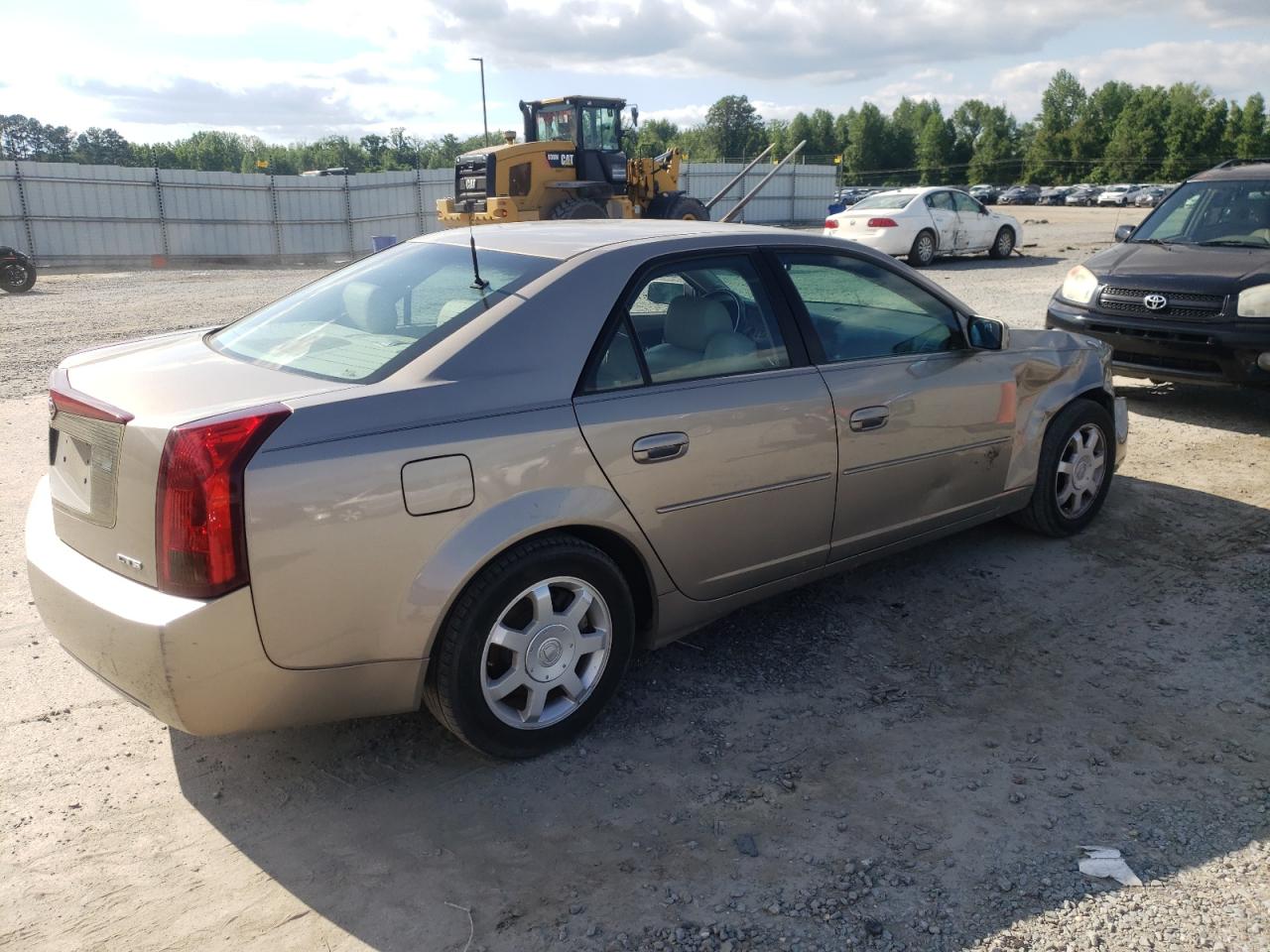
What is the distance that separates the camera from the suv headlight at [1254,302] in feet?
23.0

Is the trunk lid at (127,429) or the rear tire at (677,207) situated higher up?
the rear tire at (677,207)

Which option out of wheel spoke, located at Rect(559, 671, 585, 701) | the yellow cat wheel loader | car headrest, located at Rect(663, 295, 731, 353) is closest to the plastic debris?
wheel spoke, located at Rect(559, 671, 585, 701)

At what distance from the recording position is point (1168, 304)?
7395 millimetres

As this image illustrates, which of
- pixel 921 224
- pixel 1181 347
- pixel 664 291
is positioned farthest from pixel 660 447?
pixel 921 224

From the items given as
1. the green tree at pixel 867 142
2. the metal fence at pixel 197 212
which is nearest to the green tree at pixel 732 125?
the green tree at pixel 867 142

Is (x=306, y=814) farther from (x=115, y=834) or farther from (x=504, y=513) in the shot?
(x=504, y=513)

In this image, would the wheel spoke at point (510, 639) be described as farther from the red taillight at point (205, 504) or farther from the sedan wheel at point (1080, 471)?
the sedan wheel at point (1080, 471)

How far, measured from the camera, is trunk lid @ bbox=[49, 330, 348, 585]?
2.70 meters

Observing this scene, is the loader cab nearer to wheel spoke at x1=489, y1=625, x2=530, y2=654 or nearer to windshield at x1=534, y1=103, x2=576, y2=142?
windshield at x1=534, y1=103, x2=576, y2=142

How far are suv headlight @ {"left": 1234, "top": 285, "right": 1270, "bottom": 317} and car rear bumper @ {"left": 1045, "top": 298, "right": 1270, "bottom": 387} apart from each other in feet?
0.41

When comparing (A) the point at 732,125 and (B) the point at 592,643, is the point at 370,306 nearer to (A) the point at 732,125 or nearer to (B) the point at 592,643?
(B) the point at 592,643

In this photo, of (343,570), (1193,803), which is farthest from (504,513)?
(1193,803)

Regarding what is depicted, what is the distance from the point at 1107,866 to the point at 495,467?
200 centimetres

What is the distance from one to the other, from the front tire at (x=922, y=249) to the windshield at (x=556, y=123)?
7165mm
